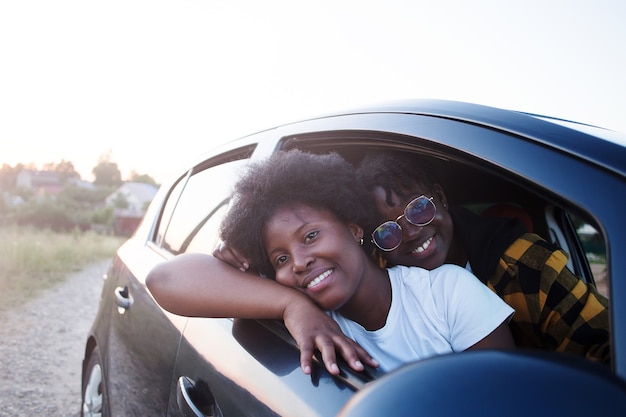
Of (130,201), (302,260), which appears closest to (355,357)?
(302,260)

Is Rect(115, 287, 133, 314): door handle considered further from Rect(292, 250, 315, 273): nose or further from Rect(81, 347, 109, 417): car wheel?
Rect(292, 250, 315, 273): nose

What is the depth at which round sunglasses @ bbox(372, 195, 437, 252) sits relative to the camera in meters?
1.72

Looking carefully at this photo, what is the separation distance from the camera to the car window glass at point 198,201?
2270 millimetres

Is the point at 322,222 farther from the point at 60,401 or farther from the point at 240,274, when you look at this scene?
the point at 60,401

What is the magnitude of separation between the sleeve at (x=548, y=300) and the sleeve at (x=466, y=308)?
0.63 ft

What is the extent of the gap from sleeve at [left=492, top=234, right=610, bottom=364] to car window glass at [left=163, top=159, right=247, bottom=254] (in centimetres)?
106

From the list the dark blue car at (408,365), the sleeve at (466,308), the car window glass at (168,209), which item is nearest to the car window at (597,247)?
the dark blue car at (408,365)

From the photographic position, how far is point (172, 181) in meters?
3.20

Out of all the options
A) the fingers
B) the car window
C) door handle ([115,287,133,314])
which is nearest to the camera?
the car window

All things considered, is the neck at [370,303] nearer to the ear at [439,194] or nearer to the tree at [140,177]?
the ear at [439,194]

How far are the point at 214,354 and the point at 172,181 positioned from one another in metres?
1.86

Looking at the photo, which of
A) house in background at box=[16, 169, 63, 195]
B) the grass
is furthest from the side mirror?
house in background at box=[16, 169, 63, 195]

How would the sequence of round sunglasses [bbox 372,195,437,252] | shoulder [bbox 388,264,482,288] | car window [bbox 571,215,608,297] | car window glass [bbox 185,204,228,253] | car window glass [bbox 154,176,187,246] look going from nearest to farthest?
1. car window [bbox 571,215,608,297]
2. shoulder [bbox 388,264,482,288]
3. round sunglasses [bbox 372,195,437,252]
4. car window glass [bbox 185,204,228,253]
5. car window glass [bbox 154,176,187,246]

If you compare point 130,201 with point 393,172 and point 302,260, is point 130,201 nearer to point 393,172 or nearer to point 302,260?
point 393,172
